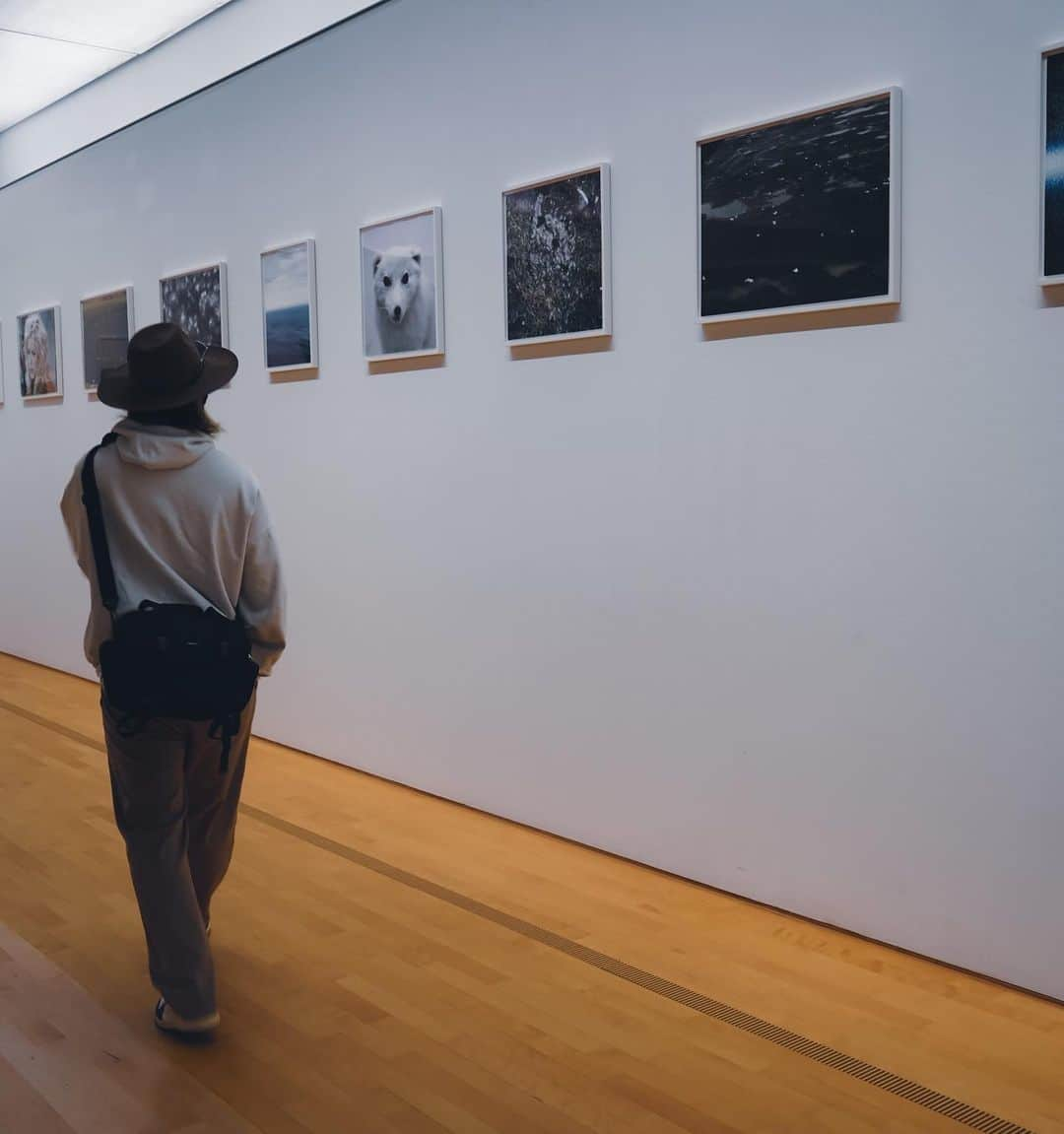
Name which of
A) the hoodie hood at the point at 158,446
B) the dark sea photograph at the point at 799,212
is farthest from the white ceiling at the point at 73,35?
the hoodie hood at the point at 158,446

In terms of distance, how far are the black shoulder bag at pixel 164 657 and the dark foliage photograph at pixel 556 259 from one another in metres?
2.29

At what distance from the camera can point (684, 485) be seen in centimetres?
489

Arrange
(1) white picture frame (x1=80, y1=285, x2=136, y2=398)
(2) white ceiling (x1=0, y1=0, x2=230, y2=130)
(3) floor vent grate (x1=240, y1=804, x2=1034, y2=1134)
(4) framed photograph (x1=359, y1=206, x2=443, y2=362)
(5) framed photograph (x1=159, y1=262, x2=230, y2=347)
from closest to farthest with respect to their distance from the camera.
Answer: (3) floor vent grate (x1=240, y1=804, x2=1034, y2=1134) → (4) framed photograph (x1=359, y1=206, x2=443, y2=362) → (5) framed photograph (x1=159, y1=262, x2=230, y2=347) → (2) white ceiling (x1=0, y1=0, x2=230, y2=130) → (1) white picture frame (x1=80, y1=285, x2=136, y2=398)

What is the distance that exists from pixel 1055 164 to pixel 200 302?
18.1 feet

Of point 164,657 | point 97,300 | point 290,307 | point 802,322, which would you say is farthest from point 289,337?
point 164,657

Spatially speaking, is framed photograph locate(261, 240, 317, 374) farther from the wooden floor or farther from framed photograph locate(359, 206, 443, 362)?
the wooden floor

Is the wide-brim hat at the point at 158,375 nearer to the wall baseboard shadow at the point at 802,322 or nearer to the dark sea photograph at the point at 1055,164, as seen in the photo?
the wall baseboard shadow at the point at 802,322

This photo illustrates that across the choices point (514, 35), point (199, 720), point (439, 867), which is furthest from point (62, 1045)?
point (514, 35)

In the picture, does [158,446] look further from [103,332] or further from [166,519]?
[103,332]

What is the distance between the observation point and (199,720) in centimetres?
353

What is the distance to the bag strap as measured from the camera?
347 centimetres

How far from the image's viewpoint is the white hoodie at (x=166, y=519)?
11.6 feet

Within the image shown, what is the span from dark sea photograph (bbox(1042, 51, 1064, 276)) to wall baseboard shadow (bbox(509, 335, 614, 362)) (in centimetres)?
187


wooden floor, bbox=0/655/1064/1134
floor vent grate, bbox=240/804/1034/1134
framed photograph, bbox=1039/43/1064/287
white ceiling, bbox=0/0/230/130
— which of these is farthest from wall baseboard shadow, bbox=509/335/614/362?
white ceiling, bbox=0/0/230/130
